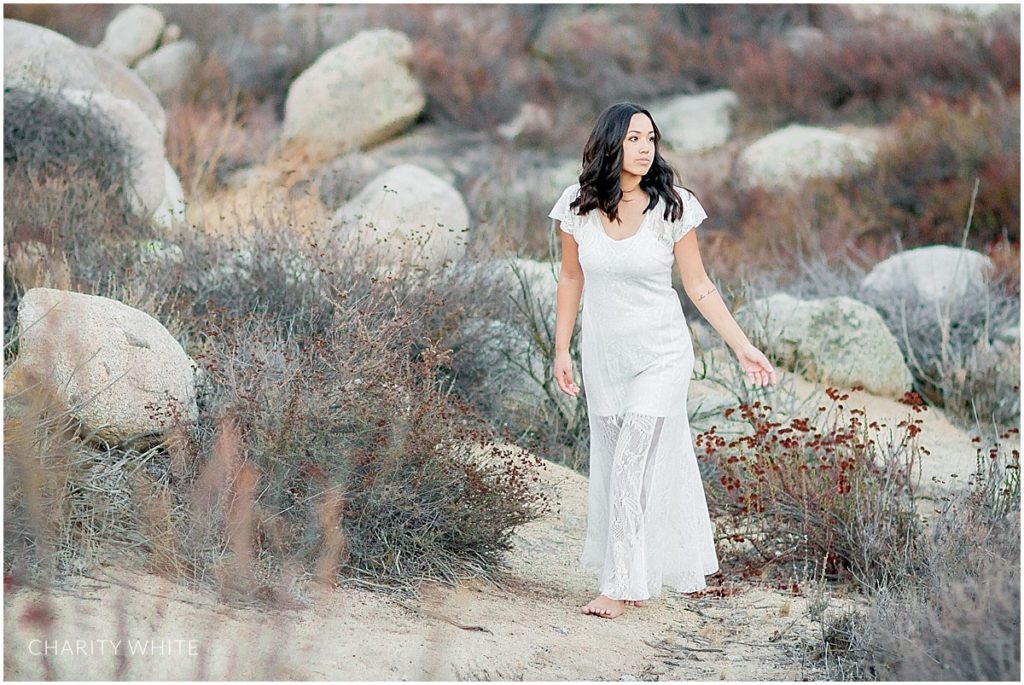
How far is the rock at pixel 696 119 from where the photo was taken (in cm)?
1521

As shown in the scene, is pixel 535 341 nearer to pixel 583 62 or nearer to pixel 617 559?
pixel 617 559

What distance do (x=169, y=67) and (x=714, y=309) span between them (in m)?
13.8

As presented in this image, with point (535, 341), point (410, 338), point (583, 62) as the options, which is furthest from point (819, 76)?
point (410, 338)

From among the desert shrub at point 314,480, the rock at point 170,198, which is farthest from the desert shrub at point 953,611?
the rock at point 170,198

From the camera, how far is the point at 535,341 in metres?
6.02

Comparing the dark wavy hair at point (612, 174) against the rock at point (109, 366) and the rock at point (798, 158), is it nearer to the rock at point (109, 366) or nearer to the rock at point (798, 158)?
the rock at point (109, 366)

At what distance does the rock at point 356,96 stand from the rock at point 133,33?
3076 mm

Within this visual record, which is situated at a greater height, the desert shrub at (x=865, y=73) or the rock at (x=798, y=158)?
the desert shrub at (x=865, y=73)

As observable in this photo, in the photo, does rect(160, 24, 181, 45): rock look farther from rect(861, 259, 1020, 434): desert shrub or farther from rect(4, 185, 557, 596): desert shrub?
rect(4, 185, 557, 596): desert shrub

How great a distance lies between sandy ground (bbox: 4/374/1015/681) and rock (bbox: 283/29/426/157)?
34.7 feet

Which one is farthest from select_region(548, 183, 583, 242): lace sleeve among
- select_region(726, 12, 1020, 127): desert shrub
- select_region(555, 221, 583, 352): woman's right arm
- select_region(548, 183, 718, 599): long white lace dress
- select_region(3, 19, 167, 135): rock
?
select_region(726, 12, 1020, 127): desert shrub

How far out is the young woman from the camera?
3977 mm

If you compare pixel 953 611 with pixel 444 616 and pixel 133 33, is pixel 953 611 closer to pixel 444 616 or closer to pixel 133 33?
pixel 444 616

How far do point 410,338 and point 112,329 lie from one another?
49.0 inches
